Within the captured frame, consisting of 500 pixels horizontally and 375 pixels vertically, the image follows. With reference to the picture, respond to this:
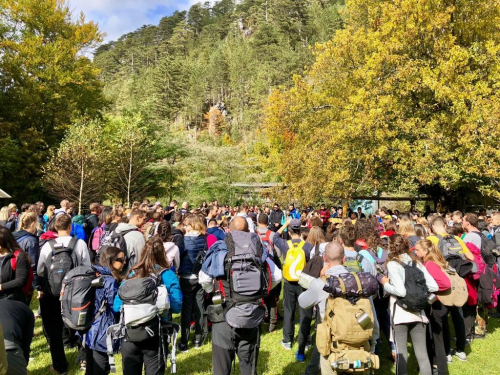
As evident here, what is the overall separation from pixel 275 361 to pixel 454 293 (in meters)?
2.67

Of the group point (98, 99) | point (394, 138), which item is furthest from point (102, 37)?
point (394, 138)

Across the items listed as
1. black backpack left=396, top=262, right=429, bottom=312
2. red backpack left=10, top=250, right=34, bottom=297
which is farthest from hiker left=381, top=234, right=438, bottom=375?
red backpack left=10, top=250, right=34, bottom=297

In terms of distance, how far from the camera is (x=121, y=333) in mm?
3367

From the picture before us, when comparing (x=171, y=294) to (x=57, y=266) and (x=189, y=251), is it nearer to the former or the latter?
(x=57, y=266)

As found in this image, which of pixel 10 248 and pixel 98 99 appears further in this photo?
pixel 98 99

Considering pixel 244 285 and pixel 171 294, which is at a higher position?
pixel 244 285

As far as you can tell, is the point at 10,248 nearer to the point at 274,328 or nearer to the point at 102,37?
the point at 274,328

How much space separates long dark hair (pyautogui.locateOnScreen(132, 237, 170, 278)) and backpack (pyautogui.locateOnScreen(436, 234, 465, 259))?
14.0 ft

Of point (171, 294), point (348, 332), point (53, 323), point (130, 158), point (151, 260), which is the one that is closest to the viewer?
point (348, 332)

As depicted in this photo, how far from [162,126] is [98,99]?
5.44 m

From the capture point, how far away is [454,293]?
15.5 feet

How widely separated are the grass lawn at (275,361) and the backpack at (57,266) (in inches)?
53.9

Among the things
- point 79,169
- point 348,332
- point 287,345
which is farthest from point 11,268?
point 79,169

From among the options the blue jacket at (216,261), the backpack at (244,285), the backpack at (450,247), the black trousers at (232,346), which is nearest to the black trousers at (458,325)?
the backpack at (450,247)
